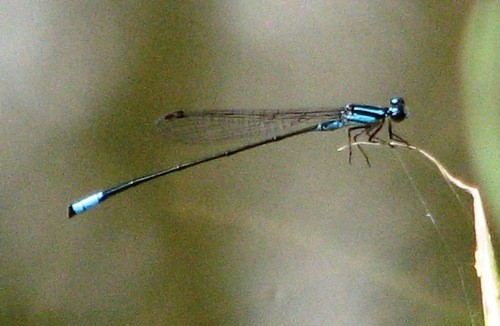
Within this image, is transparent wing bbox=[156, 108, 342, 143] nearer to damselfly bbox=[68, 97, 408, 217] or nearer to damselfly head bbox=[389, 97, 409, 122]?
damselfly bbox=[68, 97, 408, 217]

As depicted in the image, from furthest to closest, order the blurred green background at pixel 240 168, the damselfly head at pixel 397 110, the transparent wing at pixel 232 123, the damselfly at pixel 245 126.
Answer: the blurred green background at pixel 240 168
the transparent wing at pixel 232 123
the damselfly at pixel 245 126
the damselfly head at pixel 397 110

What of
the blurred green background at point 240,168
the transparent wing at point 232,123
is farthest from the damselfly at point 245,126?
the blurred green background at point 240,168

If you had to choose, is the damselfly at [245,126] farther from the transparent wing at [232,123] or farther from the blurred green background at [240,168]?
the blurred green background at [240,168]

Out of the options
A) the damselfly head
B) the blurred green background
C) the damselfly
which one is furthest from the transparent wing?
the damselfly head

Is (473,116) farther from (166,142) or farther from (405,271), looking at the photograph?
(166,142)

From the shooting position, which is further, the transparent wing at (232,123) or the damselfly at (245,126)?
the transparent wing at (232,123)

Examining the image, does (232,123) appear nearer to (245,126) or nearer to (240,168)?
(245,126)

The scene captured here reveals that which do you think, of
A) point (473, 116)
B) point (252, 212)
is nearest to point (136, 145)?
point (252, 212)
